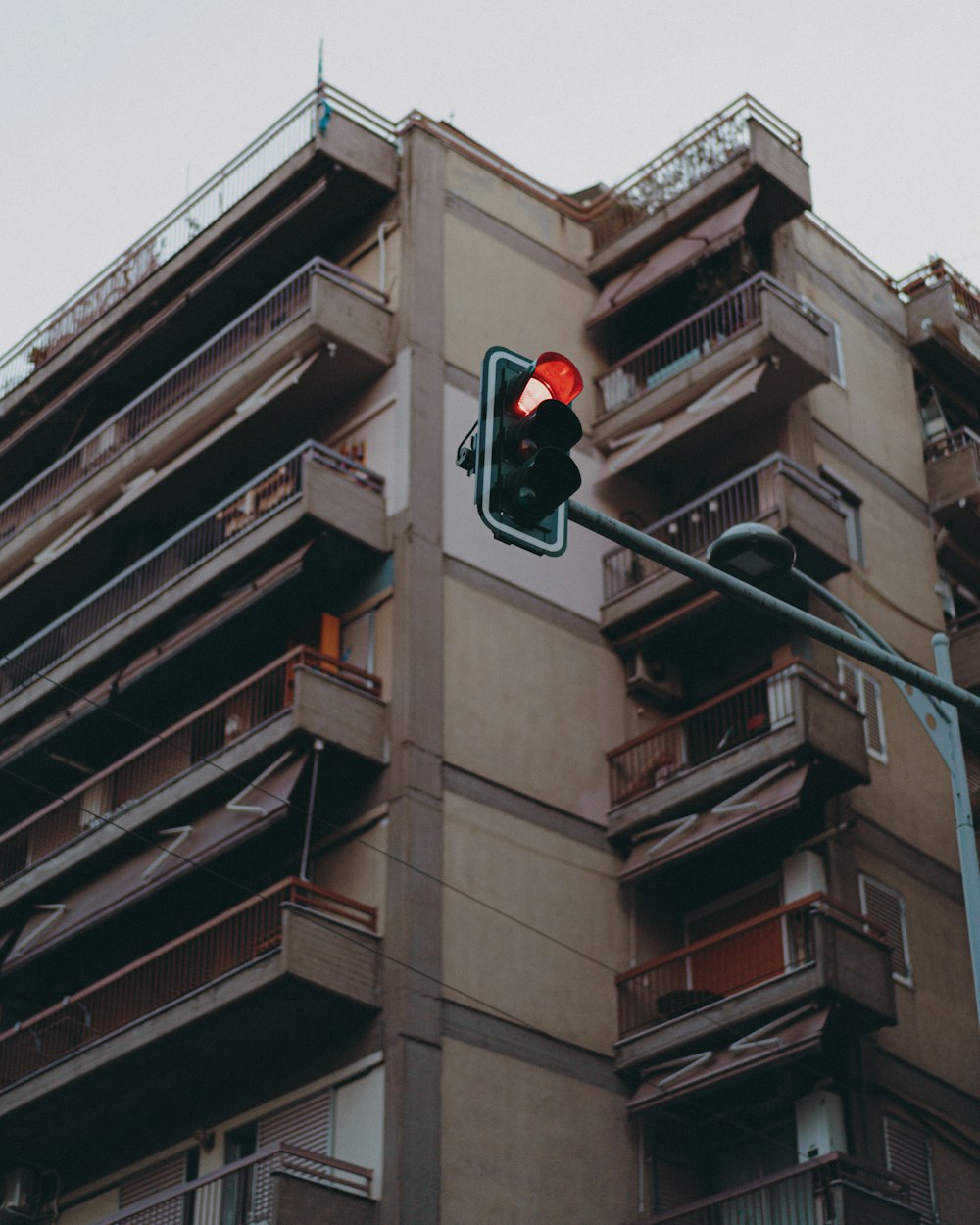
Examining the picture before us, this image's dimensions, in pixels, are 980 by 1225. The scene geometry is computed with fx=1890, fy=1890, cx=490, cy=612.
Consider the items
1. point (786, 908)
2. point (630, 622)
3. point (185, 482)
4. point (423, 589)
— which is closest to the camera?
point (786, 908)

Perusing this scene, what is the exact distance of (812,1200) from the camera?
22.6 metres

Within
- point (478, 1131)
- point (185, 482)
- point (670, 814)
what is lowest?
point (478, 1131)

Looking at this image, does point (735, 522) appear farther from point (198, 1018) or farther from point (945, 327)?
point (198, 1018)

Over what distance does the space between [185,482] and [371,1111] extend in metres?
12.2

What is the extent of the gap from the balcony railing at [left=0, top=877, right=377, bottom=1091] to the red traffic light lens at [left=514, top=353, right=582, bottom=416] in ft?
51.5

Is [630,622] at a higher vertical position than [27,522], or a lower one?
lower

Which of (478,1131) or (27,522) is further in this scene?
(27,522)

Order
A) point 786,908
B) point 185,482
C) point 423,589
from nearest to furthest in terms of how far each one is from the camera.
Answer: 1. point 786,908
2. point 423,589
3. point 185,482

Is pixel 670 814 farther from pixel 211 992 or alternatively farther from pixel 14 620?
pixel 14 620

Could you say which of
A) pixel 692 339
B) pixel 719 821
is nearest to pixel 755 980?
pixel 719 821

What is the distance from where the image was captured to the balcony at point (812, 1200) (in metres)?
22.4

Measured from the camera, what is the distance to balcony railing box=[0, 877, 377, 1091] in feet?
80.4

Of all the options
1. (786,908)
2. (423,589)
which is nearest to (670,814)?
(786,908)

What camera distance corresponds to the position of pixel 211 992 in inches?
962
